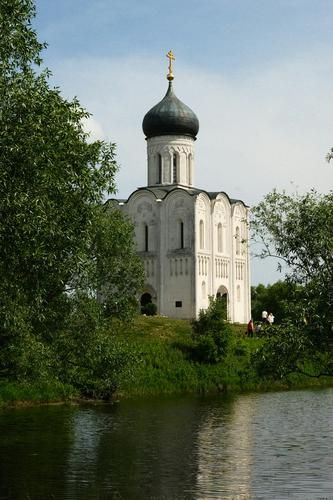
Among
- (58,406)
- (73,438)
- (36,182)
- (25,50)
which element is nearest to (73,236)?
(36,182)

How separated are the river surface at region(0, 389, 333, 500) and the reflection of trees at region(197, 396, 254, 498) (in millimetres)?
20

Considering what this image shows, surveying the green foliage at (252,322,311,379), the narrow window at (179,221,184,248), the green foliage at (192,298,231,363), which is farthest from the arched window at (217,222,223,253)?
the green foliage at (252,322,311,379)

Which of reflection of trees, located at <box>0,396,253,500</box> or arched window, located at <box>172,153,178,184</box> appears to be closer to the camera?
reflection of trees, located at <box>0,396,253,500</box>

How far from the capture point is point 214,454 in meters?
19.8

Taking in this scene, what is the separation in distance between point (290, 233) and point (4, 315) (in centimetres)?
528

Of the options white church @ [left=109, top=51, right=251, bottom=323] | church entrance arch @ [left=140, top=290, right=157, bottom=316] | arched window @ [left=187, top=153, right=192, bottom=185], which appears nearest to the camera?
church entrance arch @ [left=140, top=290, right=157, bottom=316]

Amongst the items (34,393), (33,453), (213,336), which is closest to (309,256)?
(33,453)

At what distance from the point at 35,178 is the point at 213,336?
1030 inches

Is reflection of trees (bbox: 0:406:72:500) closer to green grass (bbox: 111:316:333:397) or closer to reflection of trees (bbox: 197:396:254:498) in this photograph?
reflection of trees (bbox: 197:396:254:498)

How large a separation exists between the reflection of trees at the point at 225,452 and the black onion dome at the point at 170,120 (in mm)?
27843

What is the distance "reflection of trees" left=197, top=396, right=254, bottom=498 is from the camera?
620 inches

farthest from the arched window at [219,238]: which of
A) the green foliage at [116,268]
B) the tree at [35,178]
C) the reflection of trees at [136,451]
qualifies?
the tree at [35,178]

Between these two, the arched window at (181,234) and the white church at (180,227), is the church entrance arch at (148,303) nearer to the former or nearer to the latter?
the white church at (180,227)

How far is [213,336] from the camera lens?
40.5 m
